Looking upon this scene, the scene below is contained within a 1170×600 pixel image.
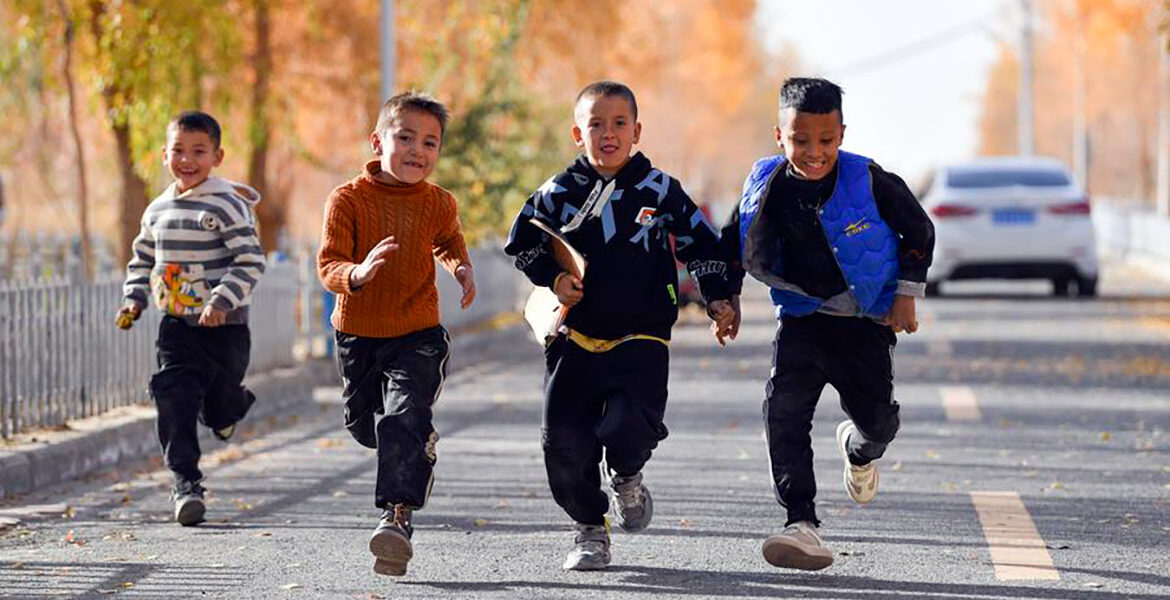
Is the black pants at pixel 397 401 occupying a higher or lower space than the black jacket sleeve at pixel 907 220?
lower

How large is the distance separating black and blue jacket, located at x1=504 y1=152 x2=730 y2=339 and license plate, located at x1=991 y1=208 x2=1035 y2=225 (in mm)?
16642

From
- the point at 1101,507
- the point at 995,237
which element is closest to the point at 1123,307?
the point at 995,237

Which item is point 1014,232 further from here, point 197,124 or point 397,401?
point 397,401

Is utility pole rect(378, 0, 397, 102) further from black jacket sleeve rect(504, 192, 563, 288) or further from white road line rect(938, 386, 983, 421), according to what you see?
black jacket sleeve rect(504, 192, 563, 288)

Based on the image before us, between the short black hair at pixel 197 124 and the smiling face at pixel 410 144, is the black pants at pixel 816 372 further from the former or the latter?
the short black hair at pixel 197 124

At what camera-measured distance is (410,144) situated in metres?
7.24

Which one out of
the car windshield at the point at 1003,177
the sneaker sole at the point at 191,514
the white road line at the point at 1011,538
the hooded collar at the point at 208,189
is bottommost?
the white road line at the point at 1011,538

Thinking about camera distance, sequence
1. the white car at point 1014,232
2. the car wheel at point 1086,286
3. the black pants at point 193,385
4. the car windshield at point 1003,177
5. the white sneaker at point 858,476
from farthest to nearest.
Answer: the car windshield at point 1003,177 < the car wheel at point 1086,286 < the white car at point 1014,232 < the black pants at point 193,385 < the white sneaker at point 858,476

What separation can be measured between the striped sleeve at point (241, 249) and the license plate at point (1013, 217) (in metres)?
15.5

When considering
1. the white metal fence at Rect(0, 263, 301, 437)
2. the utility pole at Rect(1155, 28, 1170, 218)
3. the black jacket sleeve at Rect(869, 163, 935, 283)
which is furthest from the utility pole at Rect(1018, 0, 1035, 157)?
the black jacket sleeve at Rect(869, 163, 935, 283)

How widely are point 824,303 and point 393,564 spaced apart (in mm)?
1666

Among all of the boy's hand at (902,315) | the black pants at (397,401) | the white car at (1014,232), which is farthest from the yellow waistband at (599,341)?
the white car at (1014,232)

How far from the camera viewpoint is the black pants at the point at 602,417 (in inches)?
281

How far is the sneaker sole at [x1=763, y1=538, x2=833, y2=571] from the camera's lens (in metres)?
6.83
